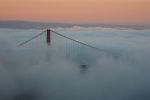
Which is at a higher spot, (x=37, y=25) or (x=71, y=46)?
(x=37, y=25)

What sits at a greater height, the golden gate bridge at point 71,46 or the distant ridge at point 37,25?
the distant ridge at point 37,25

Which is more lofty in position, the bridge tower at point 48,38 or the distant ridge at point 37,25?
the distant ridge at point 37,25

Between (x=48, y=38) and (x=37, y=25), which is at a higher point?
(x=37, y=25)

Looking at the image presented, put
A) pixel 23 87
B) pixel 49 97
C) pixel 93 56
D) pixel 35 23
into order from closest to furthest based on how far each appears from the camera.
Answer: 1. pixel 35 23
2. pixel 93 56
3. pixel 23 87
4. pixel 49 97

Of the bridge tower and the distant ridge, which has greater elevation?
the distant ridge

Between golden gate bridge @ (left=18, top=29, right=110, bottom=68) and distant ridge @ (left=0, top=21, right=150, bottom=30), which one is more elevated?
distant ridge @ (left=0, top=21, right=150, bottom=30)

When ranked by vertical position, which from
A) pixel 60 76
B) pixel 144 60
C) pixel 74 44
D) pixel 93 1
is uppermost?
pixel 93 1

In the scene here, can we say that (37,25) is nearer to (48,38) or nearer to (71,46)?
(48,38)

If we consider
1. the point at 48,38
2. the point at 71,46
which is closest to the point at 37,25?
the point at 48,38

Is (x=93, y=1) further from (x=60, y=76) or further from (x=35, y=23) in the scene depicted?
(x=60, y=76)

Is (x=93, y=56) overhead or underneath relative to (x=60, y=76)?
overhead

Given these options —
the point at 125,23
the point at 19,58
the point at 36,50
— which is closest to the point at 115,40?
the point at 125,23
